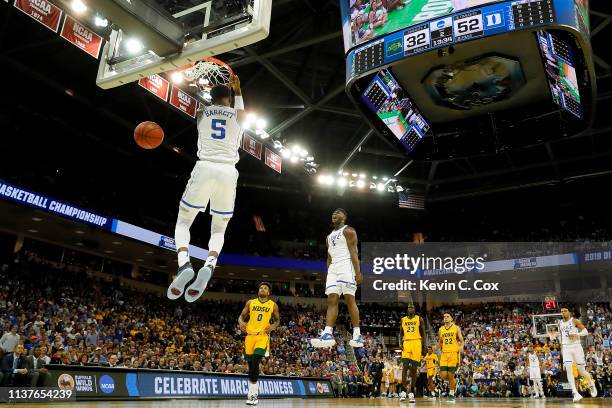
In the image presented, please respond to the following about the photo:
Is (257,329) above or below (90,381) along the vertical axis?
above

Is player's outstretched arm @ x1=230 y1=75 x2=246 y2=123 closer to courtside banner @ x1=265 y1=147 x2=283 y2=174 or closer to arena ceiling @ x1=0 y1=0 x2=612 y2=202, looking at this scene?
arena ceiling @ x1=0 y1=0 x2=612 y2=202

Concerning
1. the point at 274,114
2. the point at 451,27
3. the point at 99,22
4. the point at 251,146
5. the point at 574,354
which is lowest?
the point at 574,354

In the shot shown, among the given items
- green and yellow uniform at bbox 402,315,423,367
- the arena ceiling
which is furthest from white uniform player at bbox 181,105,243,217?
the arena ceiling

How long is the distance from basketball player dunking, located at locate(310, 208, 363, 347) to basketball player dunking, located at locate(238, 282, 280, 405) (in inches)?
61.7

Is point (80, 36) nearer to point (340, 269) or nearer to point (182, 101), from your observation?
point (182, 101)

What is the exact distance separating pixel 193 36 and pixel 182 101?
394 inches

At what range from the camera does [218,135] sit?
538 centimetres

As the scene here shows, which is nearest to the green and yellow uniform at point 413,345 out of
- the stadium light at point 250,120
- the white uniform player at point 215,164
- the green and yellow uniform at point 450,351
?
the green and yellow uniform at point 450,351

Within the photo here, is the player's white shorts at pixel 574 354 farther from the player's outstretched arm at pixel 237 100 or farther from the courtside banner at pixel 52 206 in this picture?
the courtside banner at pixel 52 206

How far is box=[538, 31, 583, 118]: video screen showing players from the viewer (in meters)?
10.9

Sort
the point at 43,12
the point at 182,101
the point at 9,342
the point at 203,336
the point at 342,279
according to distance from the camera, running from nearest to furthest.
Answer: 1. the point at 342,279
2. the point at 43,12
3. the point at 9,342
4. the point at 182,101
5. the point at 203,336

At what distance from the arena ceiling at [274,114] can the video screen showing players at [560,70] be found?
606cm

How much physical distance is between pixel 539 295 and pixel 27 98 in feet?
96.8

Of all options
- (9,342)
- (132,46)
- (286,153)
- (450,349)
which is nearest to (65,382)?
(9,342)
